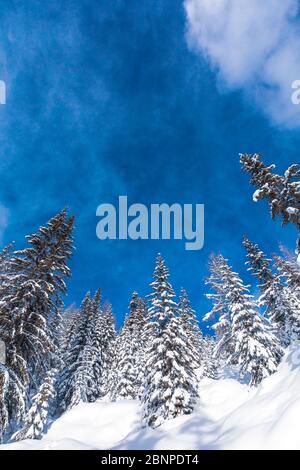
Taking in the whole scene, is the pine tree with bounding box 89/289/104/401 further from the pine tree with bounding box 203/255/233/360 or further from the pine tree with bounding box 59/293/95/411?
the pine tree with bounding box 203/255/233/360

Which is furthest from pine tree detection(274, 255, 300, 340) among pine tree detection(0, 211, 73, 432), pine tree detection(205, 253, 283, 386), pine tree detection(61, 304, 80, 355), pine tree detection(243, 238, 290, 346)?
pine tree detection(61, 304, 80, 355)

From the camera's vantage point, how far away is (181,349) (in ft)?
72.2

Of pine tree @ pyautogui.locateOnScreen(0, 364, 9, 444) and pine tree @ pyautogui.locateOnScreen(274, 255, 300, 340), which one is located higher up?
pine tree @ pyautogui.locateOnScreen(274, 255, 300, 340)

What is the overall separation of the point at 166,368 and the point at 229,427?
11938 millimetres

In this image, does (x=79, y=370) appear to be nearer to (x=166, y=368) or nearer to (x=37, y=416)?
(x=37, y=416)

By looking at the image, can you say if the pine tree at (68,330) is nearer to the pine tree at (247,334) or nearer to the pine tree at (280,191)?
the pine tree at (247,334)

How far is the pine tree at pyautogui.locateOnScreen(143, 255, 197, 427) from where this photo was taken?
19391mm

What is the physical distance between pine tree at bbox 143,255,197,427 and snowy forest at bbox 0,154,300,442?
73mm

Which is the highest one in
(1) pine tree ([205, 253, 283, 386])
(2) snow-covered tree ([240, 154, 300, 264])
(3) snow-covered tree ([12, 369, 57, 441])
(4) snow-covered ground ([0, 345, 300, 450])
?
(2) snow-covered tree ([240, 154, 300, 264])

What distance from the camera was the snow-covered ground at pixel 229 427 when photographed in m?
6.99

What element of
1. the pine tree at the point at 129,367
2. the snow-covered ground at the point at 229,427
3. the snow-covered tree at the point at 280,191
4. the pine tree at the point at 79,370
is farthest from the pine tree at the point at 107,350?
the snow-covered tree at the point at 280,191

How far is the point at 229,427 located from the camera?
9.83 m

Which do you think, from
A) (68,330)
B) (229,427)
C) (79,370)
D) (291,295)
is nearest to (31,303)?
(229,427)

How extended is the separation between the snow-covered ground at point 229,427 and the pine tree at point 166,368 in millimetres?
2167
